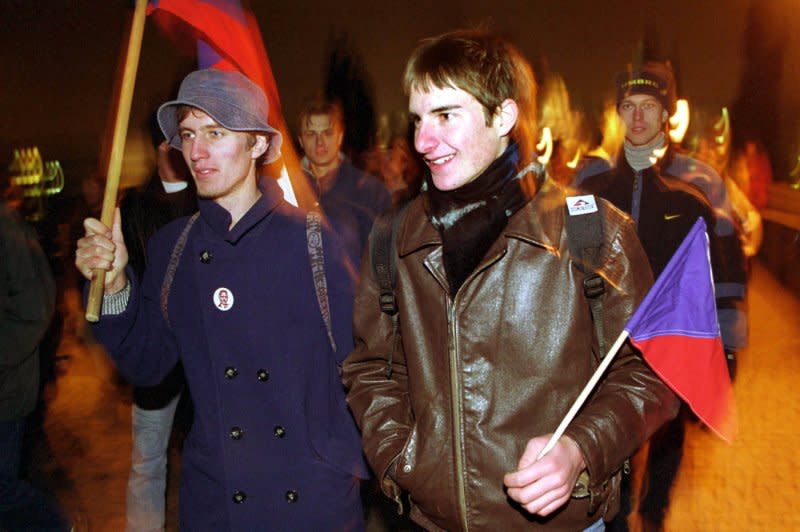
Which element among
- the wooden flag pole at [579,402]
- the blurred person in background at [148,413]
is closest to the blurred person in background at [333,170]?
the blurred person in background at [148,413]

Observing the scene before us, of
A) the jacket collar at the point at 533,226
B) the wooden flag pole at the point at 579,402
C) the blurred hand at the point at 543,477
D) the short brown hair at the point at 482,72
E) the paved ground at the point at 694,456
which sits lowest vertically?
the paved ground at the point at 694,456

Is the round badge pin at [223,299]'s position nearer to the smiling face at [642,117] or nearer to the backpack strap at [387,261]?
the backpack strap at [387,261]

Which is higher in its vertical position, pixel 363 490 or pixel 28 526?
→ pixel 28 526

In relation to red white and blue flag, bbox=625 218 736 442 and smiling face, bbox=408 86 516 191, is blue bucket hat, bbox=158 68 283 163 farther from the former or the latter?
red white and blue flag, bbox=625 218 736 442

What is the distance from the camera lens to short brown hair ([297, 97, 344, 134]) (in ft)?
20.0

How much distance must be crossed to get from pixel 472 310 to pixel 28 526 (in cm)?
292

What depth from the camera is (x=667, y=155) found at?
4.73 meters

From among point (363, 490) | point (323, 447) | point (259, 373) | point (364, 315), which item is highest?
point (364, 315)

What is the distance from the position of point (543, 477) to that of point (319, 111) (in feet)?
14.3

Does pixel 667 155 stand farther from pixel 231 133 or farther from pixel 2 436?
pixel 2 436

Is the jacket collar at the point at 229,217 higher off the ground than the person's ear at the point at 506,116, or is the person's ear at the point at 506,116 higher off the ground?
the person's ear at the point at 506,116

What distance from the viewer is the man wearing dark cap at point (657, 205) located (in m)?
4.36

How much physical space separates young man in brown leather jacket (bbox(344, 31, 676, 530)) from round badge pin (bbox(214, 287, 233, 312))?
0.73 metres

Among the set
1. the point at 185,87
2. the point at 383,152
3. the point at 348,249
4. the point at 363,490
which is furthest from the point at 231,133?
the point at 383,152
